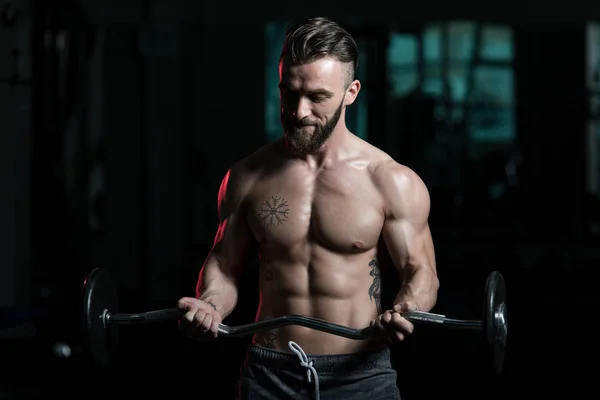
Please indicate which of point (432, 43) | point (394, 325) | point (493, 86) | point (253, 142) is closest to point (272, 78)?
point (253, 142)

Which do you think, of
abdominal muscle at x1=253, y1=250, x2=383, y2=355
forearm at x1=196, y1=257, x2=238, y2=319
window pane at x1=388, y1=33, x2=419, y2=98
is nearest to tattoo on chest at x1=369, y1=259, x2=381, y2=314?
abdominal muscle at x1=253, y1=250, x2=383, y2=355

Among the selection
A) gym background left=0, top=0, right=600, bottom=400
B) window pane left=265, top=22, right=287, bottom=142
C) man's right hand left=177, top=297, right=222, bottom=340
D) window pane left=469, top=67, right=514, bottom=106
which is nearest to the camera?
man's right hand left=177, top=297, right=222, bottom=340

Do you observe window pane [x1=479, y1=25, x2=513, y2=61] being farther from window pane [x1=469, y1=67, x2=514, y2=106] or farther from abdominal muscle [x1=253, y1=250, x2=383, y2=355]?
abdominal muscle [x1=253, y1=250, x2=383, y2=355]

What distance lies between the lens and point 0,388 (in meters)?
3.80

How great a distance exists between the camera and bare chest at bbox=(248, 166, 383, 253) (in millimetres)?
Answer: 1797

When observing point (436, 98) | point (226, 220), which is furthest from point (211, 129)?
point (226, 220)

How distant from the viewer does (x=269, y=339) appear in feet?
6.07

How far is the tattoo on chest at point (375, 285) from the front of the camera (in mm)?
1841

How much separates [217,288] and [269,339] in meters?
0.14

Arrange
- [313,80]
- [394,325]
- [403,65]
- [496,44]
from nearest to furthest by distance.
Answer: [394,325]
[313,80]
[403,65]
[496,44]

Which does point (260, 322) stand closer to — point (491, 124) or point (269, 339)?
point (269, 339)

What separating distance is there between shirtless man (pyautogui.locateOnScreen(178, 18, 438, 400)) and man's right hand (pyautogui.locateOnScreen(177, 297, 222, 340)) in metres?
0.05

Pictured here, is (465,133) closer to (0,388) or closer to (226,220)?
(0,388)

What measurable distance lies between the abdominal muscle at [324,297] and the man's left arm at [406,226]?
64 millimetres
